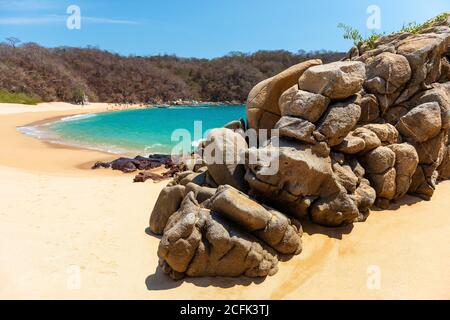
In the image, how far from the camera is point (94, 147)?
80.9 ft

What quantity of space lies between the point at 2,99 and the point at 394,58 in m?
57.6

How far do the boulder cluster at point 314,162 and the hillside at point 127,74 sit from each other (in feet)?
206

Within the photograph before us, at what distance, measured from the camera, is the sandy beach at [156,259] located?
20.1 feet

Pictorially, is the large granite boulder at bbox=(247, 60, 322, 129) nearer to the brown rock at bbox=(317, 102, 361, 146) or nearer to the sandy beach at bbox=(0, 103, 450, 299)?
the brown rock at bbox=(317, 102, 361, 146)

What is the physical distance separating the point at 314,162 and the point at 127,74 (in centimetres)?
8880

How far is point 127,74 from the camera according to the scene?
294 ft

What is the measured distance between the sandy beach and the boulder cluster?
31 centimetres

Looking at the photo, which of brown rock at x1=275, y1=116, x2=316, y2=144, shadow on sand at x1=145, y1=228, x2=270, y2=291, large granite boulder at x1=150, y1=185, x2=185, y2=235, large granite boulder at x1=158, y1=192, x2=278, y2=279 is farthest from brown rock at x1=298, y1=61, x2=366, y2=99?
shadow on sand at x1=145, y1=228, x2=270, y2=291

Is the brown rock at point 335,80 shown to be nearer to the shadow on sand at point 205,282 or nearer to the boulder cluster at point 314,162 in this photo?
the boulder cluster at point 314,162

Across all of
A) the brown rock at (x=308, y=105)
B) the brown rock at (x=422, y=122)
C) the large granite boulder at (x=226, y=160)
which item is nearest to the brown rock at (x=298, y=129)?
the brown rock at (x=308, y=105)

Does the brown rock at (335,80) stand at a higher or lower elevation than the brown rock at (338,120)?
higher

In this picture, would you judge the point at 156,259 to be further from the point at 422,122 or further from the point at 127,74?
the point at 127,74
